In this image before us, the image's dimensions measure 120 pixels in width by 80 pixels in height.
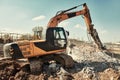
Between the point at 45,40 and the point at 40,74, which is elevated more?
the point at 45,40

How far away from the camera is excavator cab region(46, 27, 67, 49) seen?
13.1 metres

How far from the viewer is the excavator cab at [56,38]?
1315cm

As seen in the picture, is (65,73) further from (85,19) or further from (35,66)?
(85,19)

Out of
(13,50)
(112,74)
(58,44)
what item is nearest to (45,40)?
(58,44)

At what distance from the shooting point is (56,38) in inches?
520

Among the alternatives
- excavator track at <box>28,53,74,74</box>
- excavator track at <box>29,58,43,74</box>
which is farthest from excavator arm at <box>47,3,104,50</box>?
excavator track at <box>29,58,43,74</box>

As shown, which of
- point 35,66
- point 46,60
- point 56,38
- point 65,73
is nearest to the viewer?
point 65,73

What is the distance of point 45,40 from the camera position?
13148 millimetres

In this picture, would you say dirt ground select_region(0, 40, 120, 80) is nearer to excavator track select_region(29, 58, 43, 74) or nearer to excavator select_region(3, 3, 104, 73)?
excavator track select_region(29, 58, 43, 74)

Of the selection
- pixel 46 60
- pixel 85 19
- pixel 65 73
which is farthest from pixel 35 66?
pixel 85 19

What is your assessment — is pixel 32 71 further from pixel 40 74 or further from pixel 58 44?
pixel 58 44

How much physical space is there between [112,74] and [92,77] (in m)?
1.01

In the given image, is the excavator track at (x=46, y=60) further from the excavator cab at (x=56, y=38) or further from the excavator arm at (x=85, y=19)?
the excavator arm at (x=85, y=19)

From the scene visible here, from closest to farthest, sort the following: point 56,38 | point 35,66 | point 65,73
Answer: point 65,73 → point 35,66 → point 56,38
